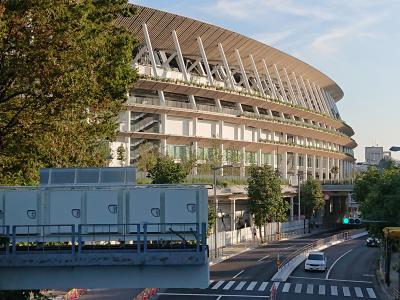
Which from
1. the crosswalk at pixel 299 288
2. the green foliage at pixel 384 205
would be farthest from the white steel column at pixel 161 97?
the crosswalk at pixel 299 288

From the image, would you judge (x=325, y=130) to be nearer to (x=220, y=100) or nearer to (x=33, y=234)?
(x=220, y=100)

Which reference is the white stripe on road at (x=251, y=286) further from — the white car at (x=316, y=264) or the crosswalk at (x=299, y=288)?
the white car at (x=316, y=264)

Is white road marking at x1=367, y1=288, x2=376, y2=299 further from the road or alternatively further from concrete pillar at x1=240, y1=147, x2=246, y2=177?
concrete pillar at x1=240, y1=147, x2=246, y2=177

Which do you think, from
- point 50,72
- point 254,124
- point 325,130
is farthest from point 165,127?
point 50,72

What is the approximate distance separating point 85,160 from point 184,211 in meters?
12.1

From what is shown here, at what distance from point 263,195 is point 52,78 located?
186ft

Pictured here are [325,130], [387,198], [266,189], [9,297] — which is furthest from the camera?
[325,130]

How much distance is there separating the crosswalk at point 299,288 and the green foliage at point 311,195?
60613 mm

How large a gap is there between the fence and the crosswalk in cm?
1796

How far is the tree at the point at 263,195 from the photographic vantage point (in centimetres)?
7912

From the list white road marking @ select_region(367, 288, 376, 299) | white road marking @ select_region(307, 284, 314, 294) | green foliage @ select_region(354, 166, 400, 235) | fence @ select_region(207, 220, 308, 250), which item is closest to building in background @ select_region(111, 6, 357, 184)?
fence @ select_region(207, 220, 308, 250)

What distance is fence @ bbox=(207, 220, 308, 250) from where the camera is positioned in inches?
2858

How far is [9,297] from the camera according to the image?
24844 millimetres

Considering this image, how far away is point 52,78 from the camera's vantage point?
2531 cm
